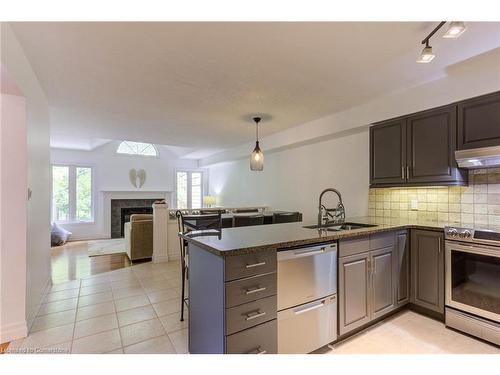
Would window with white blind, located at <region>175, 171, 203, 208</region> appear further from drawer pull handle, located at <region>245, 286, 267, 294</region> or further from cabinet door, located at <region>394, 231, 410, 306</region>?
drawer pull handle, located at <region>245, 286, 267, 294</region>

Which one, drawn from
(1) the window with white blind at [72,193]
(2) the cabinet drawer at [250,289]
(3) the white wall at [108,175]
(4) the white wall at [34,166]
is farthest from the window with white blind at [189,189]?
(2) the cabinet drawer at [250,289]

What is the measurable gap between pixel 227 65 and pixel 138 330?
252 centimetres

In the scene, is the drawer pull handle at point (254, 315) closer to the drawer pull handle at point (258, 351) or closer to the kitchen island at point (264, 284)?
the kitchen island at point (264, 284)

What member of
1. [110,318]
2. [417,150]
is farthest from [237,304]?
[417,150]

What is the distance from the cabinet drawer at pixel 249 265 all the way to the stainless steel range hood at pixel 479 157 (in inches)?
78.7

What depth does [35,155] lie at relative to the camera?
253 centimetres

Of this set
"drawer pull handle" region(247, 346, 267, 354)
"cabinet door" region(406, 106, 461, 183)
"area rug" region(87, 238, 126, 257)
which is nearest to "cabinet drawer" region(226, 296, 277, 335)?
"drawer pull handle" region(247, 346, 267, 354)

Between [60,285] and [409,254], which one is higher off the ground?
[409,254]

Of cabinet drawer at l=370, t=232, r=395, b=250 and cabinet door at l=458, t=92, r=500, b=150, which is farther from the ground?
cabinet door at l=458, t=92, r=500, b=150

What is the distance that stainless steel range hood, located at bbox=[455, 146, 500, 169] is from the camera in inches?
81.4

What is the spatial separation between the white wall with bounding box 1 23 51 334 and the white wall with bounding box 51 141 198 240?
4302mm

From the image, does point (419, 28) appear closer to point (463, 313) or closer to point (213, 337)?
point (463, 313)
